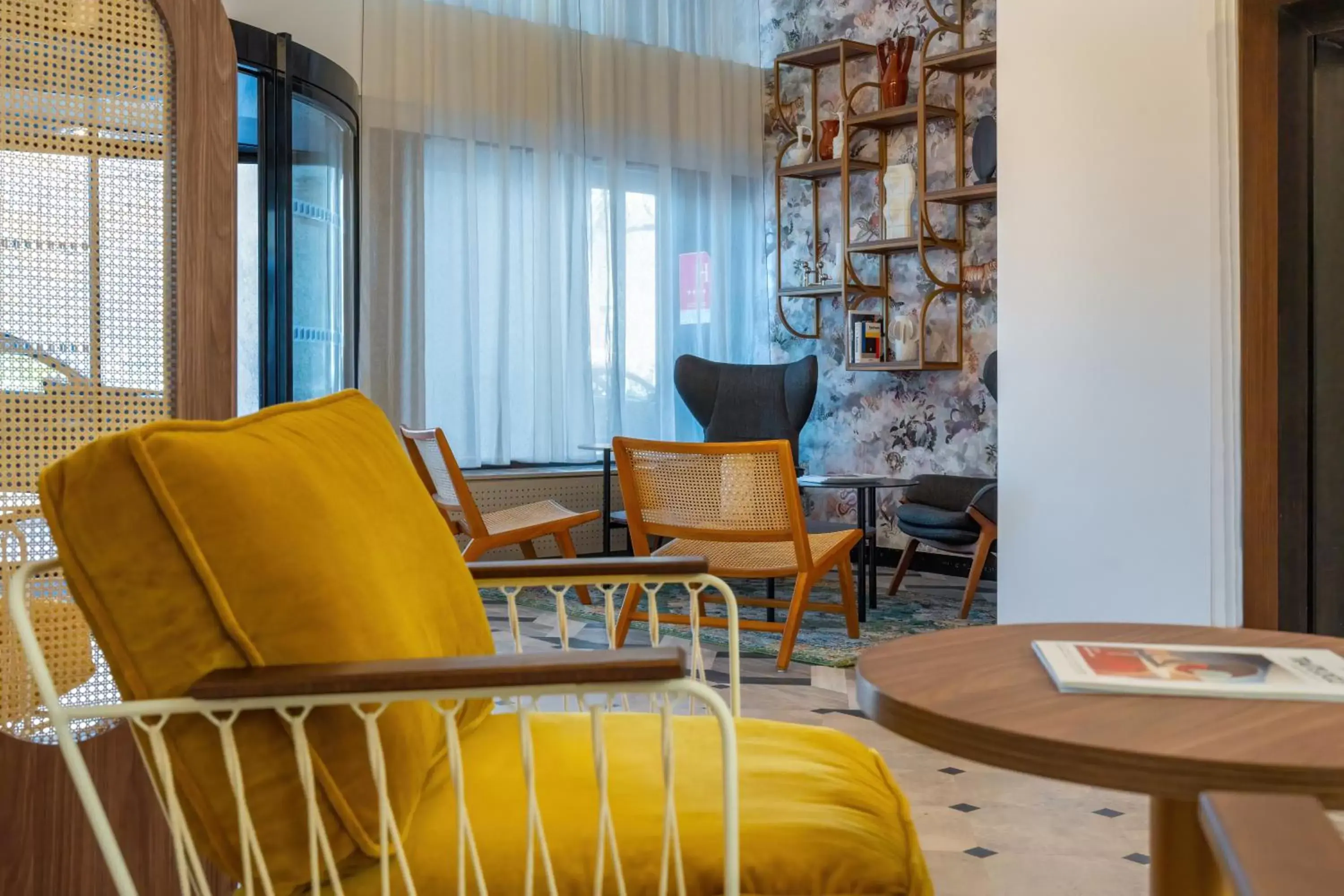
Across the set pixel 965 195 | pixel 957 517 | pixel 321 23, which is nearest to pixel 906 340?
pixel 965 195

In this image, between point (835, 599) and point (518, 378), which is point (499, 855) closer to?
point (835, 599)

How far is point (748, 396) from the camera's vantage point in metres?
5.80

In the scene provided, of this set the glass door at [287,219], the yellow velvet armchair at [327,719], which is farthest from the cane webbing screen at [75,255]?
the glass door at [287,219]

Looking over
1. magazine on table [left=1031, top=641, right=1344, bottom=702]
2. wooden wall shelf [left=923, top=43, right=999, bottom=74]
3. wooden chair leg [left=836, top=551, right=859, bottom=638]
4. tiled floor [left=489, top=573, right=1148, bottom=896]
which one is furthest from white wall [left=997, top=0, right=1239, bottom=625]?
wooden wall shelf [left=923, top=43, right=999, bottom=74]

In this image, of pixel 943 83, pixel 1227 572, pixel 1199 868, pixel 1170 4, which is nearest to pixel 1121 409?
pixel 1227 572

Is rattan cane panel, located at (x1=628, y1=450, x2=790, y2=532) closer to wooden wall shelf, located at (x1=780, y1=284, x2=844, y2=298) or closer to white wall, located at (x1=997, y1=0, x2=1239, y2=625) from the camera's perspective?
white wall, located at (x1=997, y1=0, x2=1239, y2=625)

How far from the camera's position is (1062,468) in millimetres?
3100

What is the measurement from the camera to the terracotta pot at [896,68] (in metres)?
5.75

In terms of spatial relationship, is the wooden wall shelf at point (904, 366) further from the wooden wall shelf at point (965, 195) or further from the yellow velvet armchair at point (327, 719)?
the yellow velvet armchair at point (327, 719)

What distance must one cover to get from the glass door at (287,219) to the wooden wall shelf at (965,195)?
2.56 m

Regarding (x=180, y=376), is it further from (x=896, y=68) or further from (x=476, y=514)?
(x=896, y=68)

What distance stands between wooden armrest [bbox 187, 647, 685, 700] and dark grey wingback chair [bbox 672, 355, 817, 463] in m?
4.50

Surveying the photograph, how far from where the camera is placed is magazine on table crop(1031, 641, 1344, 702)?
4.14ft

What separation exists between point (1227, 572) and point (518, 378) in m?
3.64
